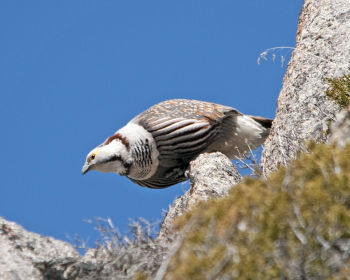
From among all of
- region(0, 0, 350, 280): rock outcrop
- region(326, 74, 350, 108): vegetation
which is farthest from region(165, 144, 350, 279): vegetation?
region(326, 74, 350, 108): vegetation

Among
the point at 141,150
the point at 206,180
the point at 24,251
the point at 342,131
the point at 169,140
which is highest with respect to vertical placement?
the point at 169,140

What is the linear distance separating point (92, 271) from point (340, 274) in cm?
277

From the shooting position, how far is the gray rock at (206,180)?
9.98 m

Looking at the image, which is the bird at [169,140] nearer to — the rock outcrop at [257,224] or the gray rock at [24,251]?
the rock outcrop at [257,224]

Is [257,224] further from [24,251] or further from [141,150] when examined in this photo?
[141,150]

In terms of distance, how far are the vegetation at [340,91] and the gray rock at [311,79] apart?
0.23 meters

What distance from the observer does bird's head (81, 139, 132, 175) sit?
40.9 feet

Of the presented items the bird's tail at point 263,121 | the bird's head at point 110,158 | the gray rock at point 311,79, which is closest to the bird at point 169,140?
the bird's head at point 110,158

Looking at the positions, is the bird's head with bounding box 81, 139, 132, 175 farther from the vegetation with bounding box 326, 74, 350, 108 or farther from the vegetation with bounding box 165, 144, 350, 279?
the vegetation with bounding box 165, 144, 350, 279

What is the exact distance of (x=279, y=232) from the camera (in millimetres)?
6188

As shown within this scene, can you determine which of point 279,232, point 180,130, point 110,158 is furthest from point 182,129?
point 279,232

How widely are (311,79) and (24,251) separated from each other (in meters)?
5.37

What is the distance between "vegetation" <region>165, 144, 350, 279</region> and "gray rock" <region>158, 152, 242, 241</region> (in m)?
2.89

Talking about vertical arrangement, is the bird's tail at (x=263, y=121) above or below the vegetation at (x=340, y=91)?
above
